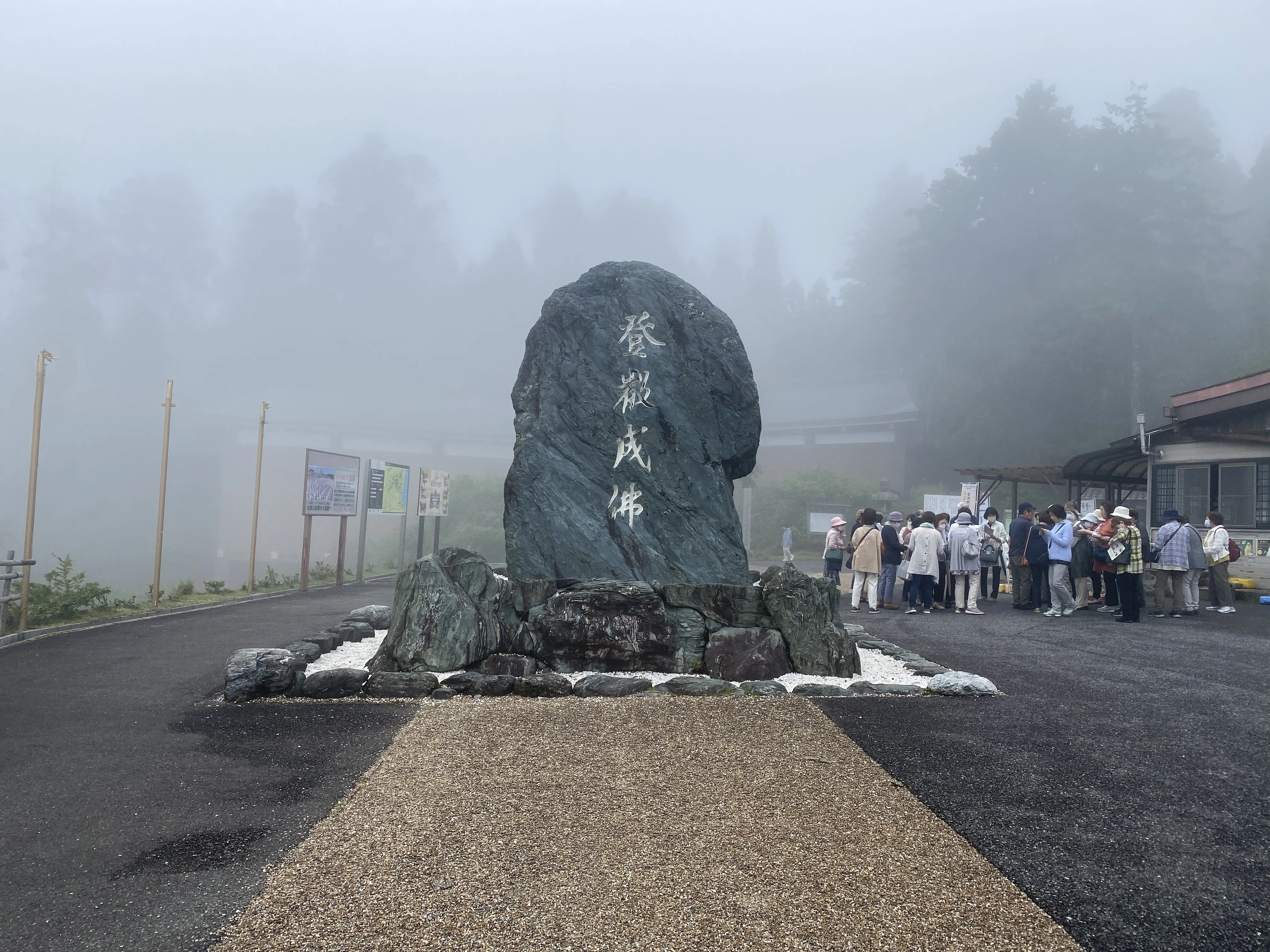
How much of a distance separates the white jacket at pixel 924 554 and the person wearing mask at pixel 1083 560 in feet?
7.25

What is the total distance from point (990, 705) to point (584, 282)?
533 cm

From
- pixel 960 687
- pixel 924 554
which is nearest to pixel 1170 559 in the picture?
pixel 924 554

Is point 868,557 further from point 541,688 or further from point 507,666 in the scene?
point 541,688

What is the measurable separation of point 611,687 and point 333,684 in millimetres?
1997

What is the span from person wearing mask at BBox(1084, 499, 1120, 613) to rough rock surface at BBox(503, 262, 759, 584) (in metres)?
6.05

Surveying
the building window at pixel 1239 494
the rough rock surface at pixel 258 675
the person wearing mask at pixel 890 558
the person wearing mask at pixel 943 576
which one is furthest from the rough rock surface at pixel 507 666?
the building window at pixel 1239 494

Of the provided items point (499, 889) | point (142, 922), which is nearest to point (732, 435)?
point (499, 889)

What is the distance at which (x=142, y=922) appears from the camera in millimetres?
2479

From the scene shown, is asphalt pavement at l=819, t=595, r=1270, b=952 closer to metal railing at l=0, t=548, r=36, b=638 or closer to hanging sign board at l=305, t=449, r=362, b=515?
metal railing at l=0, t=548, r=36, b=638

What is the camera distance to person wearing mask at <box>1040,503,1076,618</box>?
1084 cm

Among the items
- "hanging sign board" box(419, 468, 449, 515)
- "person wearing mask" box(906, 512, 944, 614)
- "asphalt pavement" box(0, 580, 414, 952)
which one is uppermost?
"hanging sign board" box(419, 468, 449, 515)

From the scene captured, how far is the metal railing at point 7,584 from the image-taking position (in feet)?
24.9

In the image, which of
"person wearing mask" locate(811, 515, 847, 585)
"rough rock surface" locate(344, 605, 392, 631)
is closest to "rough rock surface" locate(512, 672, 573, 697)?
"rough rock surface" locate(344, 605, 392, 631)

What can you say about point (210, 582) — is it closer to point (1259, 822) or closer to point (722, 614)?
point (722, 614)
